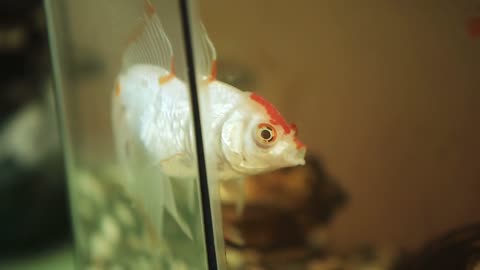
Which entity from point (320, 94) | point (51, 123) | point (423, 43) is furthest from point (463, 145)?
point (51, 123)

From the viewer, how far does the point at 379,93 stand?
1.86 ft

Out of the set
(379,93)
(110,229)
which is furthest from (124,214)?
→ (379,93)

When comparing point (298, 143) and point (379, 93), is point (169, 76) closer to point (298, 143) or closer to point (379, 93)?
point (298, 143)

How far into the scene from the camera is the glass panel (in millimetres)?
369

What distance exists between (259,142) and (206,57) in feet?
0.22

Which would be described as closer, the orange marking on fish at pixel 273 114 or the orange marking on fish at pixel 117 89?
the orange marking on fish at pixel 273 114

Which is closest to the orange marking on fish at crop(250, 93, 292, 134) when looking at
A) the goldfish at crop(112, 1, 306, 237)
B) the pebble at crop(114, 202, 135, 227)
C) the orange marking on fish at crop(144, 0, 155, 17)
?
the goldfish at crop(112, 1, 306, 237)

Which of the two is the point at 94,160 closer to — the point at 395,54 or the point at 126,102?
the point at 126,102

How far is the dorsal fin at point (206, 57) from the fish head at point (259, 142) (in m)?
0.03

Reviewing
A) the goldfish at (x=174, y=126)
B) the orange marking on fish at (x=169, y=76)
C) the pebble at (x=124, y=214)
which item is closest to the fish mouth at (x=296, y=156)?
the goldfish at (x=174, y=126)

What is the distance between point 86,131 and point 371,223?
1.33 feet

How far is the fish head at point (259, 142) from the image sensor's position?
1.06ft

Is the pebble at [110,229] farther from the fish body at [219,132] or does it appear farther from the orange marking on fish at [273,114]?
the orange marking on fish at [273,114]

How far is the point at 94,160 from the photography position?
0.55 metres
